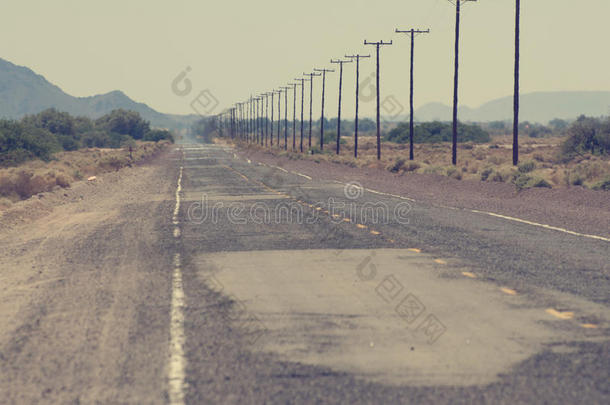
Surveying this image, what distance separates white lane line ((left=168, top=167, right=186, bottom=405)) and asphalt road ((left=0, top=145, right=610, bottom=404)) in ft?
0.07

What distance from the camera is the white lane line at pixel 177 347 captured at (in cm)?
597

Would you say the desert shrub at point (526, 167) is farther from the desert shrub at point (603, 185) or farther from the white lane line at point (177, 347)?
the white lane line at point (177, 347)

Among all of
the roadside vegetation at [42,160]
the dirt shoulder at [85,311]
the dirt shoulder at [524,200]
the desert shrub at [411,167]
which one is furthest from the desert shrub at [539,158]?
the dirt shoulder at [85,311]

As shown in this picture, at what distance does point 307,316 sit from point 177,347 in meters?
1.77

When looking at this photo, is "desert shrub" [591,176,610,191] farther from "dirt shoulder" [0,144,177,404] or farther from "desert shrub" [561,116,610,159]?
"desert shrub" [561,116,610,159]

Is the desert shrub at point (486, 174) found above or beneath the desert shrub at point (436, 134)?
beneath

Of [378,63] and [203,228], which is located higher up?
[378,63]

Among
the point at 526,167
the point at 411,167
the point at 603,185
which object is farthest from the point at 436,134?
the point at 603,185

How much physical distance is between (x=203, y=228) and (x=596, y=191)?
1505 cm

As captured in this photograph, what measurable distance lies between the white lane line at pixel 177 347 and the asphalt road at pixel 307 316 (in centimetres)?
2

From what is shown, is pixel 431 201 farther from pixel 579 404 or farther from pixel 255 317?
pixel 579 404

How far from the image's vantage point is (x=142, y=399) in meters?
5.84

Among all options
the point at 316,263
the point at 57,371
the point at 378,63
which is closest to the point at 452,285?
the point at 316,263

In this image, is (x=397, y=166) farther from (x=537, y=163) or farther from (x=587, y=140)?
(x=587, y=140)
